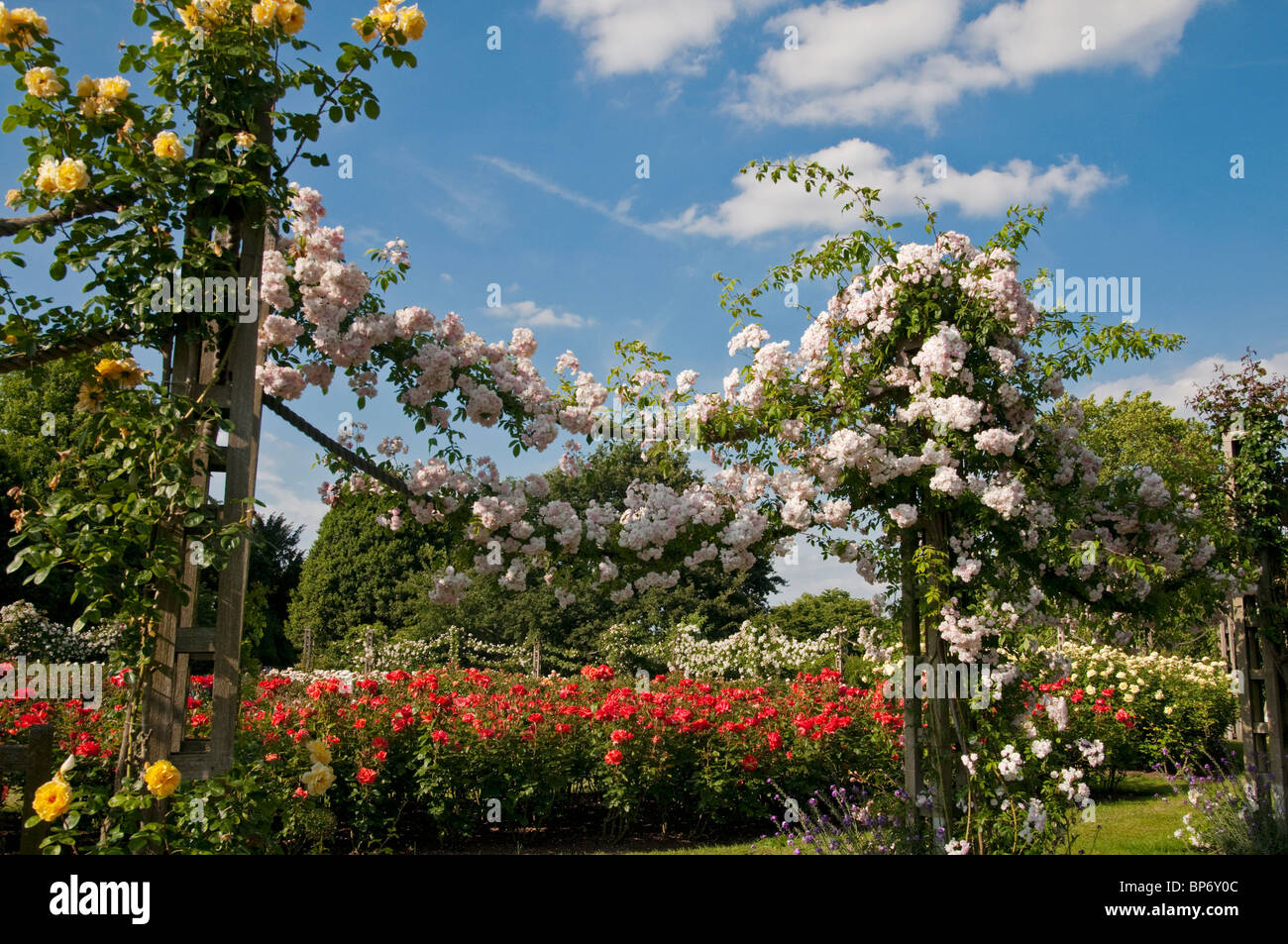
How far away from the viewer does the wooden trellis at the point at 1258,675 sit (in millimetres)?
5574

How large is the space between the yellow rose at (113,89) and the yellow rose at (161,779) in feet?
7.83

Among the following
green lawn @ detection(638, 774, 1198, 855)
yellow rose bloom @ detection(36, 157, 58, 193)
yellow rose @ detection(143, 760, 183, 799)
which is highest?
yellow rose bloom @ detection(36, 157, 58, 193)

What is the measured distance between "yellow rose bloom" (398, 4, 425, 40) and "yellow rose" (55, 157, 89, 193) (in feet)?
4.27

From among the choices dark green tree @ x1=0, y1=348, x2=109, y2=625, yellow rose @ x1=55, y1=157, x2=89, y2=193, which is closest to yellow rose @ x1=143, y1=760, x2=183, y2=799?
yellow rose @ x1=55, y1=157, x2=89, y2=193

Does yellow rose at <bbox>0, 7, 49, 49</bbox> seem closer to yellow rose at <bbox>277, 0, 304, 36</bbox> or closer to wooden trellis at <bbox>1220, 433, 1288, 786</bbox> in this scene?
yellow rose at <bbox>277, 0, 304, 36</bbox>

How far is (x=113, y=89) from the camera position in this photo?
11.0 feet

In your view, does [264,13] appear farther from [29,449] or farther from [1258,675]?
[29,449]

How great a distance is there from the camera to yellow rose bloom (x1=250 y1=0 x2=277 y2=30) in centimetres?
341

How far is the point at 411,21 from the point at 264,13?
548 mm
